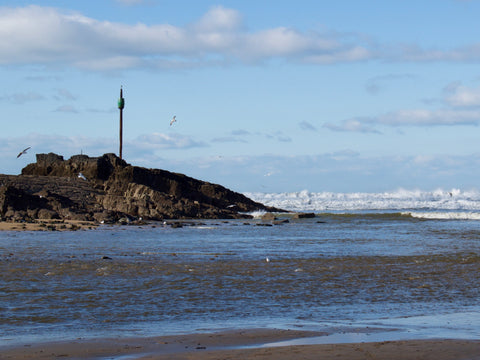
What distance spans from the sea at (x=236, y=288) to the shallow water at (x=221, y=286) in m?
0.02

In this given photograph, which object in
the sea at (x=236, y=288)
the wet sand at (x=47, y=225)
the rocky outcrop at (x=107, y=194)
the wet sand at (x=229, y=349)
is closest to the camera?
the wet sand at (x=229, y=349)

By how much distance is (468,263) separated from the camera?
14.9 m

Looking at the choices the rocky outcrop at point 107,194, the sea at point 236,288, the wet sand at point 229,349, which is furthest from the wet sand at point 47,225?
the wet sand at point 229,349

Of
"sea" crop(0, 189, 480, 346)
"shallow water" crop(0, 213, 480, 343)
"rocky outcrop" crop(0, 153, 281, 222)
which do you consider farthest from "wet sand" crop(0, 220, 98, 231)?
"shallow water" crop(0, 213, 480, 343)

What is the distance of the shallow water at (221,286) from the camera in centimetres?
844

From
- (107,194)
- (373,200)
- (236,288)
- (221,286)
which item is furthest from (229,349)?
(373,200)

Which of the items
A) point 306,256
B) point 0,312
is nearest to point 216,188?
point 306,256

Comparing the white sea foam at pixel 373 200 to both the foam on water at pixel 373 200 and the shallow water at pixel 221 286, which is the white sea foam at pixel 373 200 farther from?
the shallow water at pixel 221 286

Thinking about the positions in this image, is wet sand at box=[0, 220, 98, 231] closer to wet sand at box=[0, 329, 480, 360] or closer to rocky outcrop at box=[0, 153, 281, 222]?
rocky outcrop at box=[0, 153, 281, 222]

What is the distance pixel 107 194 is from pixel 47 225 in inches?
518

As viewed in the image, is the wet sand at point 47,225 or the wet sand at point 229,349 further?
the wet sand at point 47,225

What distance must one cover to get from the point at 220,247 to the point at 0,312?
10.8 meters

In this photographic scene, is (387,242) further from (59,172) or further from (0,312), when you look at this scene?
(59,172)

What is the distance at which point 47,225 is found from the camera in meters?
27.2
